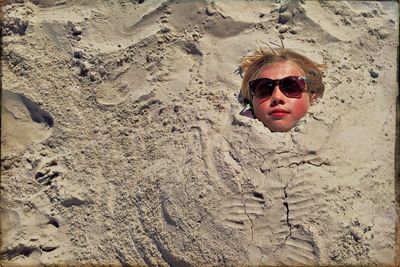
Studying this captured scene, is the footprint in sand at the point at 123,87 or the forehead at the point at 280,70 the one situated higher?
the forehead at the point at 280,70

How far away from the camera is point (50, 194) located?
292cm

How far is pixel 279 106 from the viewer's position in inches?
109

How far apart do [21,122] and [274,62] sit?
64.9 inches

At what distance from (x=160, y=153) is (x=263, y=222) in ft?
2.42

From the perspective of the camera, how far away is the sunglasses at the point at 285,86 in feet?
9.21

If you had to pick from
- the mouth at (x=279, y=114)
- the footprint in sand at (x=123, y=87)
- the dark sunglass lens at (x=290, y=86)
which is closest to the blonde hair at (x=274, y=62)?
the dark sunglass lens at (x=290, y=86)

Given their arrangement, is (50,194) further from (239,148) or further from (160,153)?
(239,148)

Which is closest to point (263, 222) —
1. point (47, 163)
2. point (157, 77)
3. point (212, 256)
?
point (212, 256)

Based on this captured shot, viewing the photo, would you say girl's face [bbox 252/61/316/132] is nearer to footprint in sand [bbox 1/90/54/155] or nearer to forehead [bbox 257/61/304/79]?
forehead [bbox 257/61/304/79]

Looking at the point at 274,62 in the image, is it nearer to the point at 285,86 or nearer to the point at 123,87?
the point at 285,86

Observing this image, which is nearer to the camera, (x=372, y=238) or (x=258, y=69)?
(x=372, y=238)

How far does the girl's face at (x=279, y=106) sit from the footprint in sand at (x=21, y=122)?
1.33 m

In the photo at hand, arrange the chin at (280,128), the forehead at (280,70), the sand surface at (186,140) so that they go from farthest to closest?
1. the forehead at (280,70)
2. the chin at (280,128)
3. the sand surface at (186,140)

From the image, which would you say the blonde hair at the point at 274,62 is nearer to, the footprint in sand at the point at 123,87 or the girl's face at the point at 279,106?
the girl's face at the point at 279,106
